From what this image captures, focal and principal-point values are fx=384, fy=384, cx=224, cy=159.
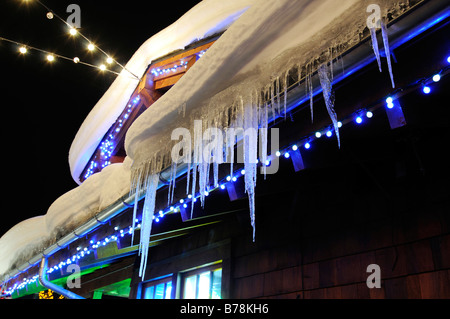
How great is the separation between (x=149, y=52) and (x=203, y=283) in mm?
4848

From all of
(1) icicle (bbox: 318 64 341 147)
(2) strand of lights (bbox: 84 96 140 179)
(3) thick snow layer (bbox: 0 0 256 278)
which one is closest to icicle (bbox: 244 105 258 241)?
(1) icicle (bbox: 318 64 341 147)

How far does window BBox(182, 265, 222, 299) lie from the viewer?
5.27m

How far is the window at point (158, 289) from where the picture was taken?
6.07 meters

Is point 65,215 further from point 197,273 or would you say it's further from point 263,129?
point 263,129

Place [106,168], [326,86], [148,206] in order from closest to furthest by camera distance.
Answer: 1. [326,86]
2. [148,206]
3. [106,168]

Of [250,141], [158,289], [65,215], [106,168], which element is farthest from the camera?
[158,289]

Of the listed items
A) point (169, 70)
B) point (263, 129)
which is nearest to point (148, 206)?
point (263, 129)

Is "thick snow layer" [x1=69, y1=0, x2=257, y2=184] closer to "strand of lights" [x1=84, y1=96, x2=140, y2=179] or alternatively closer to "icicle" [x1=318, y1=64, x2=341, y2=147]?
"strand of lights" [x1=84, y1=96, x2=140, y2=179]

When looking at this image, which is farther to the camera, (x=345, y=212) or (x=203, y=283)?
(x=203, y=283)

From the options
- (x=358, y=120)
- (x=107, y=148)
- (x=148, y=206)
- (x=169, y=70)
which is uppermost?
(x=169, y=70)

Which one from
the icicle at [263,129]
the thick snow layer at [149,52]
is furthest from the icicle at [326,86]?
the thick snow layer at [149,52]

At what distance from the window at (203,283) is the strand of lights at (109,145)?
4368 millimetres

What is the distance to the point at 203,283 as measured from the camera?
5.50m

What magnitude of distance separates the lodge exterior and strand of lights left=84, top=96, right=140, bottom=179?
366 centimetres
